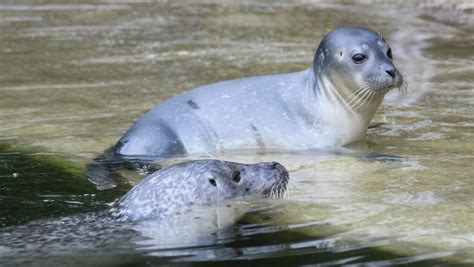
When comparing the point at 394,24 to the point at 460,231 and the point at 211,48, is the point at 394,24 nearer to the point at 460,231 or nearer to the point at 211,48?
the point at 211,48

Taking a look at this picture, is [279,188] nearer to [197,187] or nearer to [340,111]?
[197,187]

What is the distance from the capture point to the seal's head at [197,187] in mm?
6195

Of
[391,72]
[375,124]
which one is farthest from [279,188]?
[375,124]

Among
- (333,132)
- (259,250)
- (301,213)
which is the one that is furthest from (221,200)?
(333,132)

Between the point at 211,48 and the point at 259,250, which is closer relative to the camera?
the point at 259,250

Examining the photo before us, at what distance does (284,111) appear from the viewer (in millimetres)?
7883

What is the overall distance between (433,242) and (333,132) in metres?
2.56

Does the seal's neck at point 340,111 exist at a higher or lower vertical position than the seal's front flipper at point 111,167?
higher

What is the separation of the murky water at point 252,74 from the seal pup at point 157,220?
0.46 ft

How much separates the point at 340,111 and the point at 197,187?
1.84m

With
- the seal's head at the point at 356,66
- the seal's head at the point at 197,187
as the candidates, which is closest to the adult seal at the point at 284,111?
the seal's head at the point at 356,66

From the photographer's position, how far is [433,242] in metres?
5.34

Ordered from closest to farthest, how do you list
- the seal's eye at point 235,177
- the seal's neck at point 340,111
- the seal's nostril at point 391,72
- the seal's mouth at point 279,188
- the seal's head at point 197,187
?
the seal's head at point 197,187, the seal's mouth at point 279,188, the seal's eye at point 235,177, the seal's nostril at point 391,72, the seal's neck at point 340,111

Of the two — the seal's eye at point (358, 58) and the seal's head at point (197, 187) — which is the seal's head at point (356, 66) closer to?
the seal's eye at point (358, 58)
